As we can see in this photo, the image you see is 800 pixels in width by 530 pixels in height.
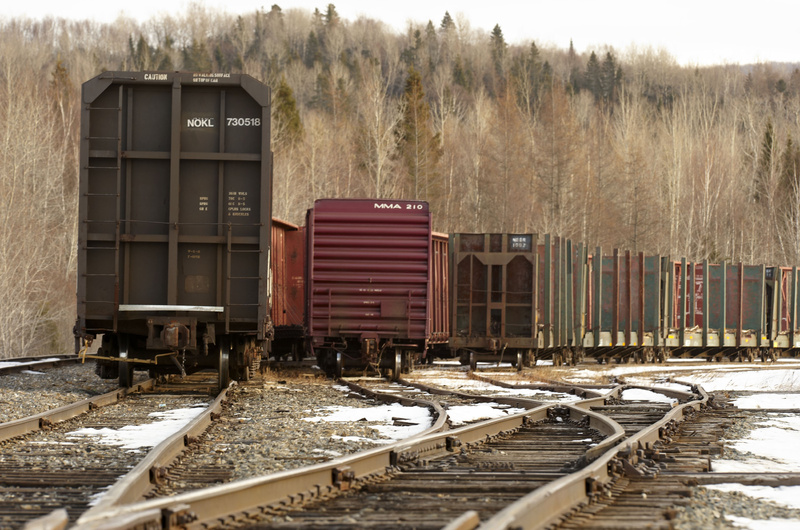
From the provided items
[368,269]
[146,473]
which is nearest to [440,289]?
[368,269]

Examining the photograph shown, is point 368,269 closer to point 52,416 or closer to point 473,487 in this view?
point 52,416

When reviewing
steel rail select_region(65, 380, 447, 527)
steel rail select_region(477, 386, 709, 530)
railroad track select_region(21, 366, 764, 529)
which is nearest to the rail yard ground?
steel rail select_region(65, 380, 447, 527)

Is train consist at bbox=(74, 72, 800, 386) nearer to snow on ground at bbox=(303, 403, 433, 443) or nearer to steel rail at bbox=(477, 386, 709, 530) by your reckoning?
snow on ground at bbox=(303, 403, 433, 443)

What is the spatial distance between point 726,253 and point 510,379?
56.8 metres

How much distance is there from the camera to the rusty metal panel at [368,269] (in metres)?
18.4

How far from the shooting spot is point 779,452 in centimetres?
894

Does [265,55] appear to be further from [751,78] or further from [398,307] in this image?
[398,307]

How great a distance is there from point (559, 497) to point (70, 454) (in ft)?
14.5

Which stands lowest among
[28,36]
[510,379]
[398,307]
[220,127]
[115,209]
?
[510,379]

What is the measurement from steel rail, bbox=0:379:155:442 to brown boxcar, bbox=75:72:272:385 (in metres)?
0.99

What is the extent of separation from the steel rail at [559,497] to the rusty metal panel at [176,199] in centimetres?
710

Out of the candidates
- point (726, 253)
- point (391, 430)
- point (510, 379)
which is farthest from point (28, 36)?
point (391, 430)

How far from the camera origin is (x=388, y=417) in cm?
1146

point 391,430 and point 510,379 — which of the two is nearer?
point 391,430
